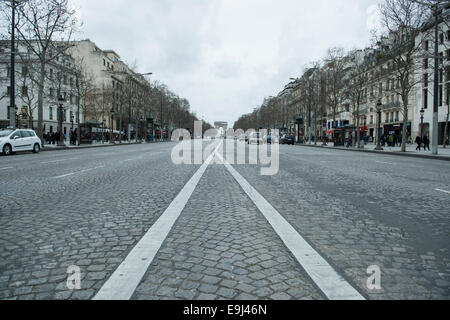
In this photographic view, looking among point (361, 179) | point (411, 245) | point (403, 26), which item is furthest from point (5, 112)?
point (411, 245)

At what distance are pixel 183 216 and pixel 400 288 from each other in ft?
9.78

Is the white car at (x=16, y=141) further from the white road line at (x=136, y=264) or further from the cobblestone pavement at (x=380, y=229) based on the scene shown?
the white road line at (x=136, y=264)

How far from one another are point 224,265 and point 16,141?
2357cm

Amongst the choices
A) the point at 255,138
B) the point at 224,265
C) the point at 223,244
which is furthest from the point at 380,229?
the point at 255,138

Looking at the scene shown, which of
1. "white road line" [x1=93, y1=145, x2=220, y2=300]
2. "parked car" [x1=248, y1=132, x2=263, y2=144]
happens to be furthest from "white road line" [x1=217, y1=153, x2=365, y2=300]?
"parked car" [x1=248, y1=132, x2=263, y2=144]

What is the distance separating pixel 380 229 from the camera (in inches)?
169

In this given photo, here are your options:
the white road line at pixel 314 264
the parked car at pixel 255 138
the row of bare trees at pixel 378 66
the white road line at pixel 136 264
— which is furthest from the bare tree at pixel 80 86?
the white road line at pixel 314 264

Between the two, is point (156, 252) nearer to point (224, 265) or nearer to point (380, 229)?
point (224, 265)

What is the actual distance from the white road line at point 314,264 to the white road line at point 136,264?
52.8 inches

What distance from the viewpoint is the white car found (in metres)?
21.3

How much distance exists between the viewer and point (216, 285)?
8.61 feet

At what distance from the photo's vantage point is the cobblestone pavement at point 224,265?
8.20 feet
